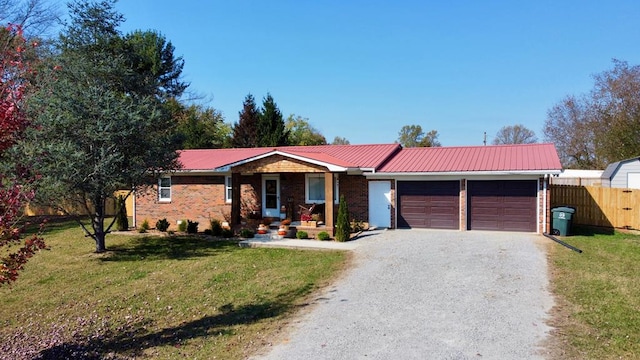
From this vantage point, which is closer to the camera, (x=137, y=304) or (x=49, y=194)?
(x=137, y=304)

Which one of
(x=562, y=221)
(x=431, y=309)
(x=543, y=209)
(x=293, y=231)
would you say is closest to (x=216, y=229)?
(x=293, y=231)

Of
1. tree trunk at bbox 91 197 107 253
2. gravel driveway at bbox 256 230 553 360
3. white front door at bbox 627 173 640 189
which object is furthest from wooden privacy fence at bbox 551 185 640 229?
tree trunk at bbox 91 197 107 253

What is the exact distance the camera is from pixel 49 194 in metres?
11.6

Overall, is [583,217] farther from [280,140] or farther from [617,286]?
[280,140]

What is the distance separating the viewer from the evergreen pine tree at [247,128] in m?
38.3

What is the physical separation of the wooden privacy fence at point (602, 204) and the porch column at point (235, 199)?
1387 cm

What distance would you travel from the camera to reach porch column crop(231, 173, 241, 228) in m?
17.3

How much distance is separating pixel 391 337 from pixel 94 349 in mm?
5150

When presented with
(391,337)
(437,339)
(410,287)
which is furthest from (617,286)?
(391,337)

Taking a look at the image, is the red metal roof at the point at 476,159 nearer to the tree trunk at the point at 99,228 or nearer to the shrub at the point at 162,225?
the shrub at the point at 162,225

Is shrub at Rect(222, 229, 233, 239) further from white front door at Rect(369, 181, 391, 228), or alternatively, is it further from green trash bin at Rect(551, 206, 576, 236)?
green trash bin at Rect(551, 206, 576, 236)

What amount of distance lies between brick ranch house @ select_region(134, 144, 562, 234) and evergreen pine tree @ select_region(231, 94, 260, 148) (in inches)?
687

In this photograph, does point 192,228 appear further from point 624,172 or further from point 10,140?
point 624,172

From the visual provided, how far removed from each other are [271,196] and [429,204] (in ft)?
23.4
